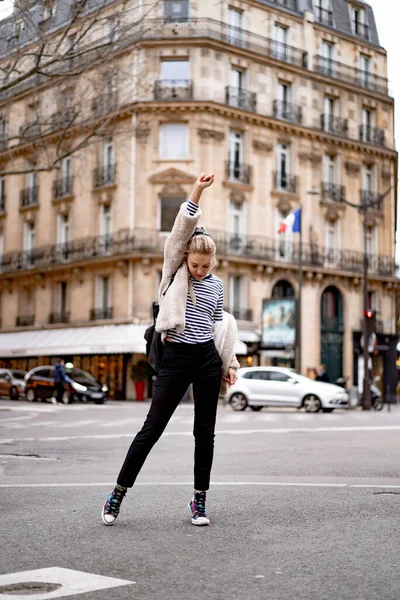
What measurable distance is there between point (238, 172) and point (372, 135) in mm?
10334

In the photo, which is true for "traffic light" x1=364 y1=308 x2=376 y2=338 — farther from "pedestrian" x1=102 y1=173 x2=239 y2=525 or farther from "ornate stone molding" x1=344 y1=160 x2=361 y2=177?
"pedestrian" x1=102 y1=173 x2=239 y2=525

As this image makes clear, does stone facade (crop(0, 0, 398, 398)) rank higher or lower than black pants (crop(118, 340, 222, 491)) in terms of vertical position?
higher

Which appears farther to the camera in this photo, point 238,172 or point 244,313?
point 238,172

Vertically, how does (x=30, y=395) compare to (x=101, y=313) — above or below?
below

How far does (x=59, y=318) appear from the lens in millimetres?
46750

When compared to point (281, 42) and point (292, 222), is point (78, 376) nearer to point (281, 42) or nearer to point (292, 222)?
point (292, 222)

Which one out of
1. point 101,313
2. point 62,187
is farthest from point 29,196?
point 101,313

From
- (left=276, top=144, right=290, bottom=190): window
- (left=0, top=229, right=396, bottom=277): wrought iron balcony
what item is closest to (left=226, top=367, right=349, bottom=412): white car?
(left=0, top=229, right=396, bottom=277): wrought iron balcony

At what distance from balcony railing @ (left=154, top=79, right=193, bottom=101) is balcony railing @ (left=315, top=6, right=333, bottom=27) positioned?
30.9 ft

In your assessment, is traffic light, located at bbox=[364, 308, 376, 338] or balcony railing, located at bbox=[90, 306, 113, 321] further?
balcony railing, located at bbox=[90, 306, 113, 321]

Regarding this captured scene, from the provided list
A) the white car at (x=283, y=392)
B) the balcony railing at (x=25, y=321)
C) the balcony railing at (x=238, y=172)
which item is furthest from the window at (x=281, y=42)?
the white car at (x=283, y=392)

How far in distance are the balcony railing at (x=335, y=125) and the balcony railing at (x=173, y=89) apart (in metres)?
8.38

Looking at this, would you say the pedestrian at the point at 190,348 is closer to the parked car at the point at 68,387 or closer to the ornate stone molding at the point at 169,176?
the parked car at the point at 68,387

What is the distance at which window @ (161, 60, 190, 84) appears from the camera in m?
44.2
